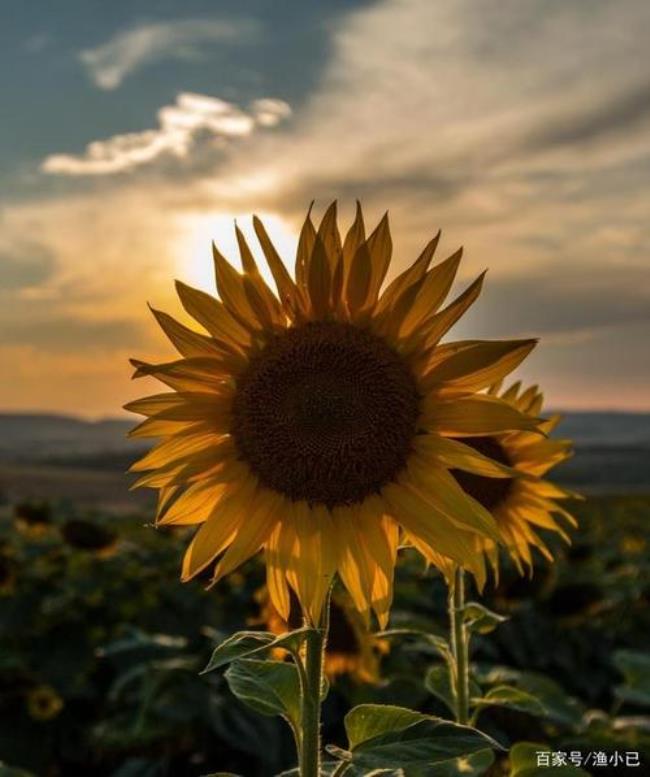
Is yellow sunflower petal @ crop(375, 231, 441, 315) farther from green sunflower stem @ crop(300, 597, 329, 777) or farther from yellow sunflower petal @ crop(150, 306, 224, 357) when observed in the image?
green sunflower stem @ crop(300, 597, 329, 777)

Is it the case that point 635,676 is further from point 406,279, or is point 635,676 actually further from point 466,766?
point 406,279

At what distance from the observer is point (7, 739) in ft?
20.9

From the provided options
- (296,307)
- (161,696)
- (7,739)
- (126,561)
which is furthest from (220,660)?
(126,561)

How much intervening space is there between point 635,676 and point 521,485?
6.06ft

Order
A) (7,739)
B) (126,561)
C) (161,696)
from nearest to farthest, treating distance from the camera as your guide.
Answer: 1. (161,696)
2. (7,739)
3. (126,561)

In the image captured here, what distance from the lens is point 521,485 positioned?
3174mm

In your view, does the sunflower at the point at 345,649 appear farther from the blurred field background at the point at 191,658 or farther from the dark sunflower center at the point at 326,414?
the dark sunflower center at the point at 326,414

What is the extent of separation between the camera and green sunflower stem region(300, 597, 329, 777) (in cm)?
201

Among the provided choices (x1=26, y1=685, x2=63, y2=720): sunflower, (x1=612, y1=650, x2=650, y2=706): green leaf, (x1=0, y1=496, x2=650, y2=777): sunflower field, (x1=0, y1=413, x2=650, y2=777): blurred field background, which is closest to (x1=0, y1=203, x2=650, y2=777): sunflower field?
(x1=0, y1=496, x2=650, y2=777): sunflower field

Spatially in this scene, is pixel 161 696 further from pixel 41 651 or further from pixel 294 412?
pixel 294 412

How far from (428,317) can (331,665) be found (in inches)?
118

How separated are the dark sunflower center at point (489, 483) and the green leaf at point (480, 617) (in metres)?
0.34

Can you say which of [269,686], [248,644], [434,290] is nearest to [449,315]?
[434,290]

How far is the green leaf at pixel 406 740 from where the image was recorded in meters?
1.85
